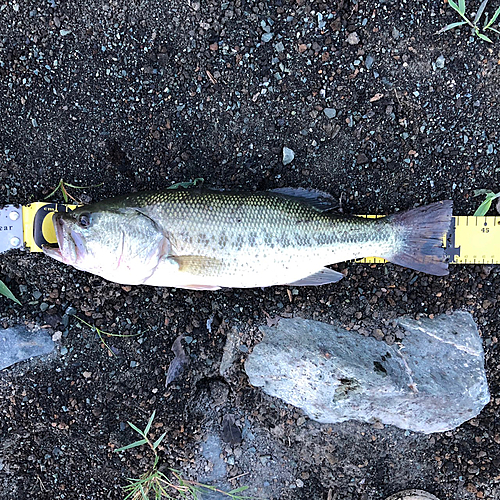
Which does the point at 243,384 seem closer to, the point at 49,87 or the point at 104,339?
the point at 104,339

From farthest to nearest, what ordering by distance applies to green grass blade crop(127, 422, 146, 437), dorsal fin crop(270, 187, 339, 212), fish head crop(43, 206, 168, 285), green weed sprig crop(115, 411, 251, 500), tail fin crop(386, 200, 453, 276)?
1. green weed sprig crop(115, 411, 251, 500)
2. green grass blade crop(127, 422, 146, 437)
3. dorsal fin crop(270, 187, 339, 212)
4. tail fin crop(386, 200, 453, 276)
5. fish head crop(43, 206, 168, 285)

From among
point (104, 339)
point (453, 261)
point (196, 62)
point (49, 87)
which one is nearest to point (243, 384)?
point (104, 339)

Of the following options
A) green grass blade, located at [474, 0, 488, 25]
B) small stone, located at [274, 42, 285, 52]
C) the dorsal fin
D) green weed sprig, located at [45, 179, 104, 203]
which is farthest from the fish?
green grass blade, located at [474, 0, 488, 25]

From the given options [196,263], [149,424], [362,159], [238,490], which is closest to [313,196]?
[362,159]

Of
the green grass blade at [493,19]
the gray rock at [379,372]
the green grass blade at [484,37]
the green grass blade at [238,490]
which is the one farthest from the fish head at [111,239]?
the green grass blade at [493,19]

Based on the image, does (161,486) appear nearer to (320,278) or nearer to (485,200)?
(320,278)

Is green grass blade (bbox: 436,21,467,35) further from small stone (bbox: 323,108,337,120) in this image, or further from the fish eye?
the fish eye
